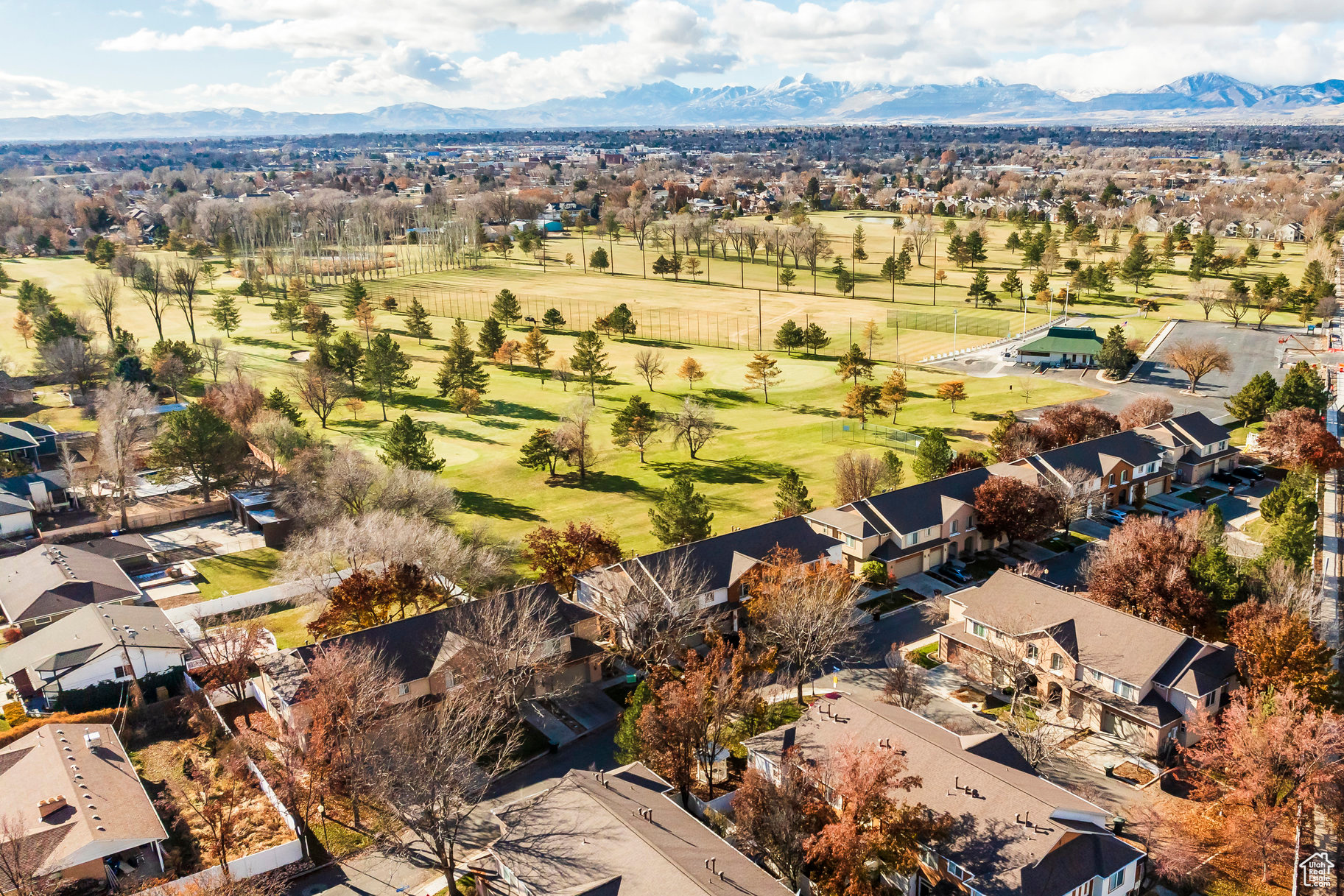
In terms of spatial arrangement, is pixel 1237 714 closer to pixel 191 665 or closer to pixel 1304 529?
pixel 1304 529

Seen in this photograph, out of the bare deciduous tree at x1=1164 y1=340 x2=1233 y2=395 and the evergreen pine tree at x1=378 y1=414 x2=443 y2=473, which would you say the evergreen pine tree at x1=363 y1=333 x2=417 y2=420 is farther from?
the bare deciduous tree at x1=1164 y1=340 x2=1233 y2=395

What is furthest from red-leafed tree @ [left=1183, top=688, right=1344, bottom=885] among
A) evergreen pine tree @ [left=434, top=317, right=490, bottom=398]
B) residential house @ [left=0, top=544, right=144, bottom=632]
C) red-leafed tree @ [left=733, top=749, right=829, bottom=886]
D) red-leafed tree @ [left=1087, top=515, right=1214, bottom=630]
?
evergreen pine tree @ [left=434, top=317, right=490, bottom=398]

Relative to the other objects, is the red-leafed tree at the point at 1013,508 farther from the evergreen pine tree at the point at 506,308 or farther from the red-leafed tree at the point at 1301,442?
the evergreen pine tree at the point at 506,308

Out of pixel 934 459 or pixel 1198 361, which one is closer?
pixel 934 459

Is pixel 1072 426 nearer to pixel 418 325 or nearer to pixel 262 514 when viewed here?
pixel 262 514

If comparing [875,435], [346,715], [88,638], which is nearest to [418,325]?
[875,435]

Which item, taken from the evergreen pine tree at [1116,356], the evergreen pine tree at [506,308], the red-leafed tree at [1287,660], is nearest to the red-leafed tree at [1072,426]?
the evergreen pine tree at [1116,356]

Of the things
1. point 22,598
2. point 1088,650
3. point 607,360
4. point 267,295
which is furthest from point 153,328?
point 1088,650
